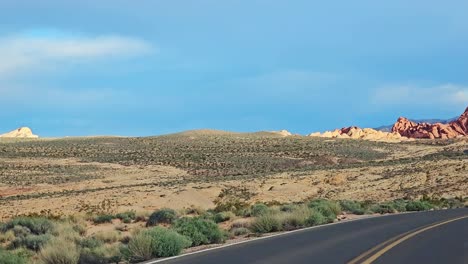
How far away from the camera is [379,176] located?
60.2 m

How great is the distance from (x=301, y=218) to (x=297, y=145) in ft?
299

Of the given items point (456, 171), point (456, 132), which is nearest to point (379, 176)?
point (456, 171)

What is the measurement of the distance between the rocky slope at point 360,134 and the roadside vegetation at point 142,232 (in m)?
123

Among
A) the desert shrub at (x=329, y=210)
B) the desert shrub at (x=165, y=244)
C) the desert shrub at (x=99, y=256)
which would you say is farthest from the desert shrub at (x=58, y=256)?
the desert shrub at (x=329, y=210)

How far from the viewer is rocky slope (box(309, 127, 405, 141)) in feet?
525

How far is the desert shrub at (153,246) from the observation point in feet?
48.5

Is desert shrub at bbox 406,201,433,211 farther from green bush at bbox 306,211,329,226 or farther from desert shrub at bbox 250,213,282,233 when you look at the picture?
desert shrub at bbox 250,213,282,233

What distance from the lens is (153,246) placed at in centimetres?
1488

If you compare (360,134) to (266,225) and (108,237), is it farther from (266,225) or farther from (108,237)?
(108,237)

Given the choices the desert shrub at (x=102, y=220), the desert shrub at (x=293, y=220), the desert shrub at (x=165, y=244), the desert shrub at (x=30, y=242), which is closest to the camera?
the desert shrub at (x=165, y=244)

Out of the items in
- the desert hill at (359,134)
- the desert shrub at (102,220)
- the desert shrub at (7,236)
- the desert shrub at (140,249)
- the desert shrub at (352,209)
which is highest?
the desert hill at (359,134)

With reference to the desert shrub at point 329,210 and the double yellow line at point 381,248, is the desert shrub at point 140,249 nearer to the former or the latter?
the double yellow line at point 381,248

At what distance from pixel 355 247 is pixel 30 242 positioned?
11741mm

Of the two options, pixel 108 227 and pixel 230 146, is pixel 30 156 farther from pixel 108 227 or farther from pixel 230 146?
pixel 108 227
